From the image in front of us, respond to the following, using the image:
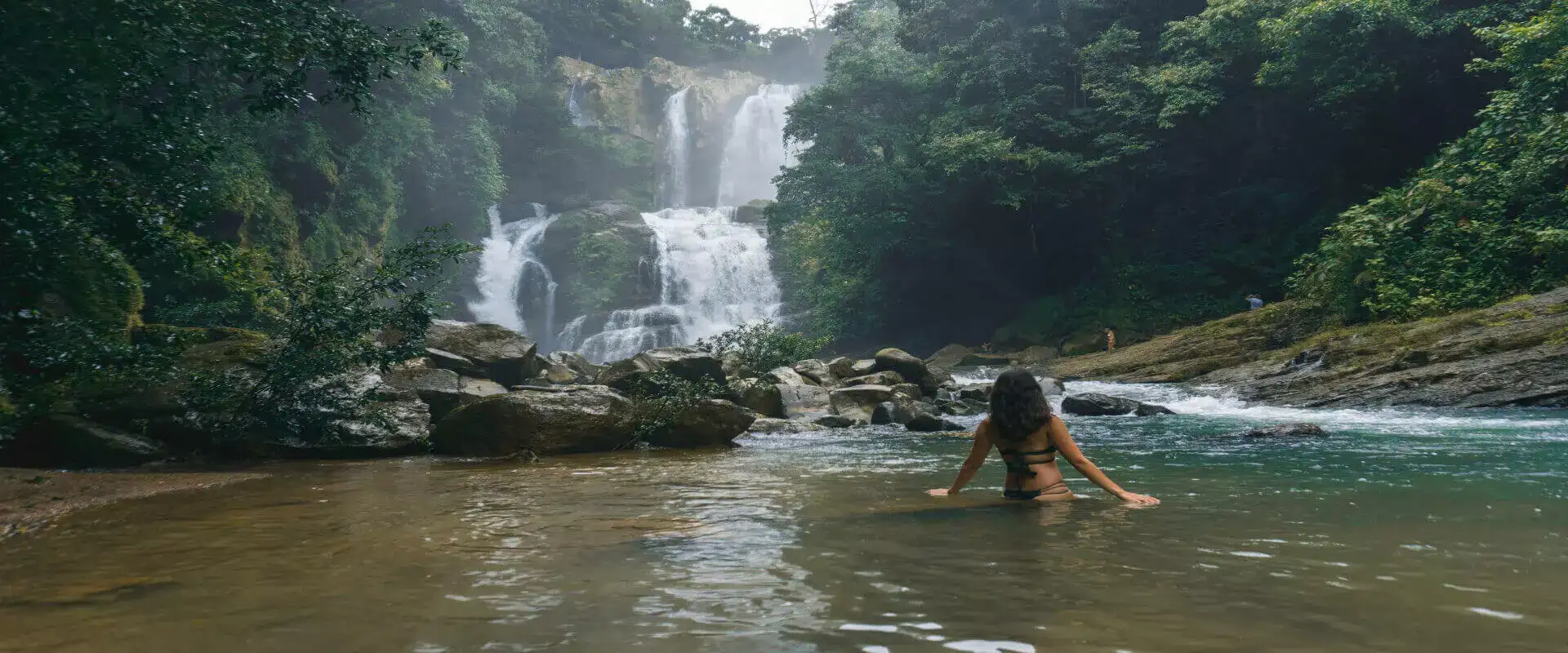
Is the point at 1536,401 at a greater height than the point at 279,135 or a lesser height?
lesser

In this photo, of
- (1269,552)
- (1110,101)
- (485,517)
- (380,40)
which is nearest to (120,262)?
(380,40)

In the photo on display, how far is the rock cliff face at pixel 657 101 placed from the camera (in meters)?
54.9

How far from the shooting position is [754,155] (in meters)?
59.5

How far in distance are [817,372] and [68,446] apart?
1460cm

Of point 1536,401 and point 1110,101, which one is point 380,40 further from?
point 1110,101

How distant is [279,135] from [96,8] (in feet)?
63.1

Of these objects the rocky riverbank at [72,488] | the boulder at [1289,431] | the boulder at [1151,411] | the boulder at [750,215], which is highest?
the boulder at [750,215]

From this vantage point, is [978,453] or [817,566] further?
[978,453]

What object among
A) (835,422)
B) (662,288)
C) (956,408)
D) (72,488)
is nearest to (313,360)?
(72,488)

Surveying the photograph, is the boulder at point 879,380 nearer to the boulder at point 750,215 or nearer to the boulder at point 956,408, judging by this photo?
the boulder at point 956,408

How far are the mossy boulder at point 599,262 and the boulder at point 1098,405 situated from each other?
2582cm

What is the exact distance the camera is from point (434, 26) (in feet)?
29.6

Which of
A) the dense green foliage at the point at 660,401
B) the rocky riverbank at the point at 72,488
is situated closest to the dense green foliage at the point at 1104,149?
the dense green foliage at the point at 660,401

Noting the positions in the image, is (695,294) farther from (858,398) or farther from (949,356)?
(858,398)
